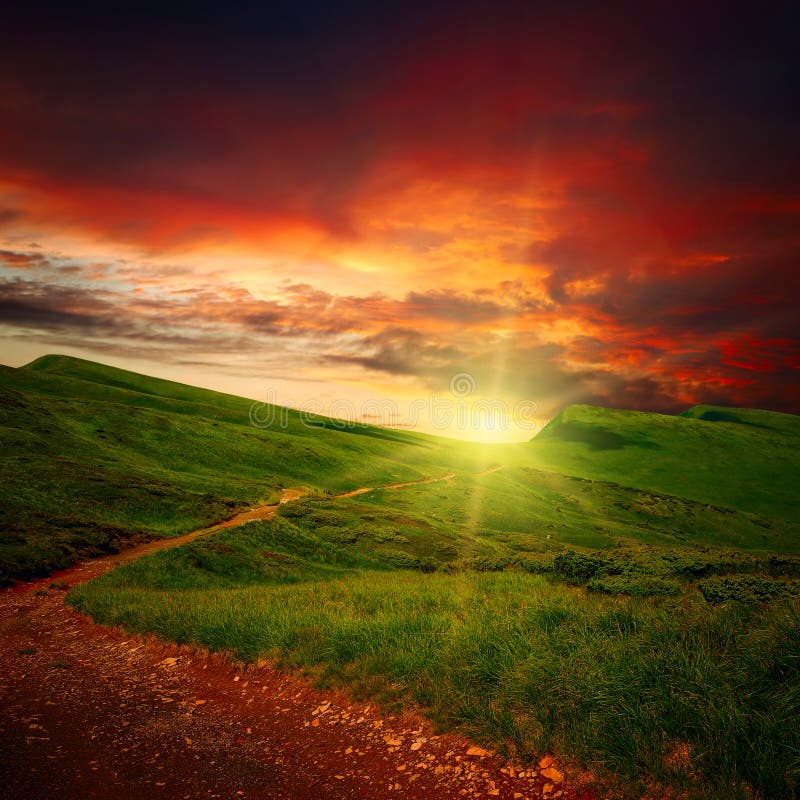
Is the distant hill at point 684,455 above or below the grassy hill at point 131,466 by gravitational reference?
above

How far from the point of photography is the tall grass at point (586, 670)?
19.9 ft

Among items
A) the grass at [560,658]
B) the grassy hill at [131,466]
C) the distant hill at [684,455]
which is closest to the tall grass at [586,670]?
the grass at [560,658]

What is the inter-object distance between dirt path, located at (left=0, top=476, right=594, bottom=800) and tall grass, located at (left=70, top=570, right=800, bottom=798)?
1.70 ft

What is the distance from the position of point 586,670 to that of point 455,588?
29.6 ft

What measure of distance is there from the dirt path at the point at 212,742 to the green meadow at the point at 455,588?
50cm

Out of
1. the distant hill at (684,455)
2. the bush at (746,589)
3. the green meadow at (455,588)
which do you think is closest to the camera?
the green meadow at (455,588)

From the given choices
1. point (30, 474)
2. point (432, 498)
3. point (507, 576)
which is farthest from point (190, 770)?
point (432, 498)

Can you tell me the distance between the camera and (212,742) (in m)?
8.16

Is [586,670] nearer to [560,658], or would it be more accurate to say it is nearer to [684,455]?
[560,658]

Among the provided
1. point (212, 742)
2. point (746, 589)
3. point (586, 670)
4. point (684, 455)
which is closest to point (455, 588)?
point (586, 670)

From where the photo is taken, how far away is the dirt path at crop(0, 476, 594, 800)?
6.77 meters

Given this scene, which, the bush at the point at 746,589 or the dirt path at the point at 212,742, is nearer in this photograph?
the dirt path at the point at 212,742

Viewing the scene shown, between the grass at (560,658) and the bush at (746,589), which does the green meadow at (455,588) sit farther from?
the bush at (746,589)

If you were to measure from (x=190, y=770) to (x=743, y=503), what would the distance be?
411 feet
